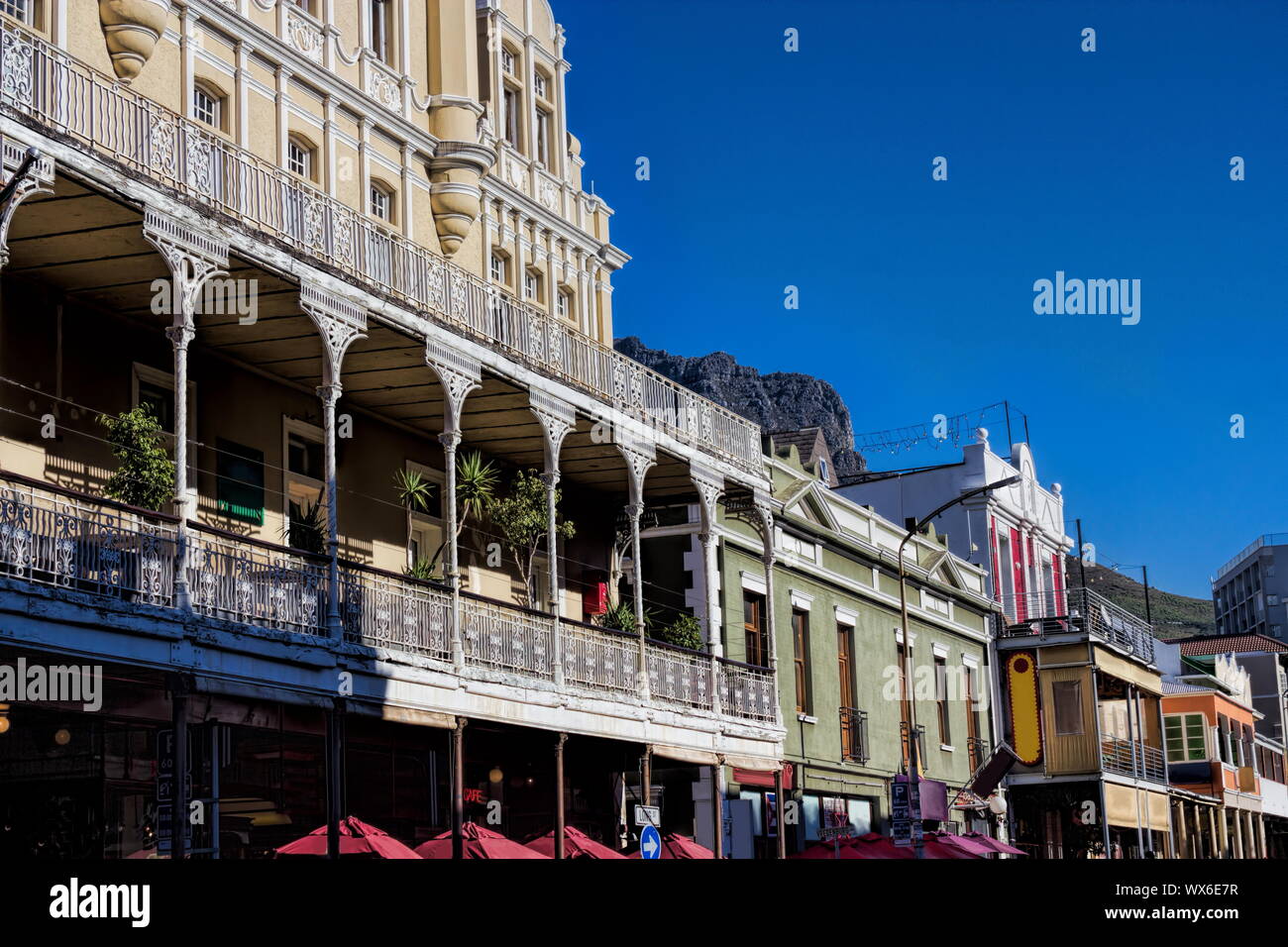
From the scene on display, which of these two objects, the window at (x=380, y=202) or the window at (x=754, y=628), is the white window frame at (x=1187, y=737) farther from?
the window at (x=380, y=202)

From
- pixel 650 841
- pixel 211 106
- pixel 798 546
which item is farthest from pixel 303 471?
pixel 798 546

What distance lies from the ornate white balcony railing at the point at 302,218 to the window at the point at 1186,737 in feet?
99.3

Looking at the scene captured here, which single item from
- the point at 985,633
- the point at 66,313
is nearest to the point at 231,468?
the point at 66,313

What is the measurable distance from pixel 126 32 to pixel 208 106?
1.94 metres

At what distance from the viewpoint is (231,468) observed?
19453 millimetres

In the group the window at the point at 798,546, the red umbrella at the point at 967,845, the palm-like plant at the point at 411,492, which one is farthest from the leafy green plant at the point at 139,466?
the window at the point at 798,546

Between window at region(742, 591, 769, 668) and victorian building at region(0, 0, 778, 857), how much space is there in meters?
1.16

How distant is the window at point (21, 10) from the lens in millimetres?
17375

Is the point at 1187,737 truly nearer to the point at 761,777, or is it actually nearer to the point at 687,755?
the point at 761,777

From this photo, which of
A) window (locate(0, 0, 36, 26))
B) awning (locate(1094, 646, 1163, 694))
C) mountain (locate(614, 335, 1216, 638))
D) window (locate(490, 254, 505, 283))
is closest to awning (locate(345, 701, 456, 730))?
window (locate(0, 0, 36, 26))

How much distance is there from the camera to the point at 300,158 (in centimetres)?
2214

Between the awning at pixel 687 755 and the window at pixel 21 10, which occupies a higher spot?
the window at pixel 21 10
